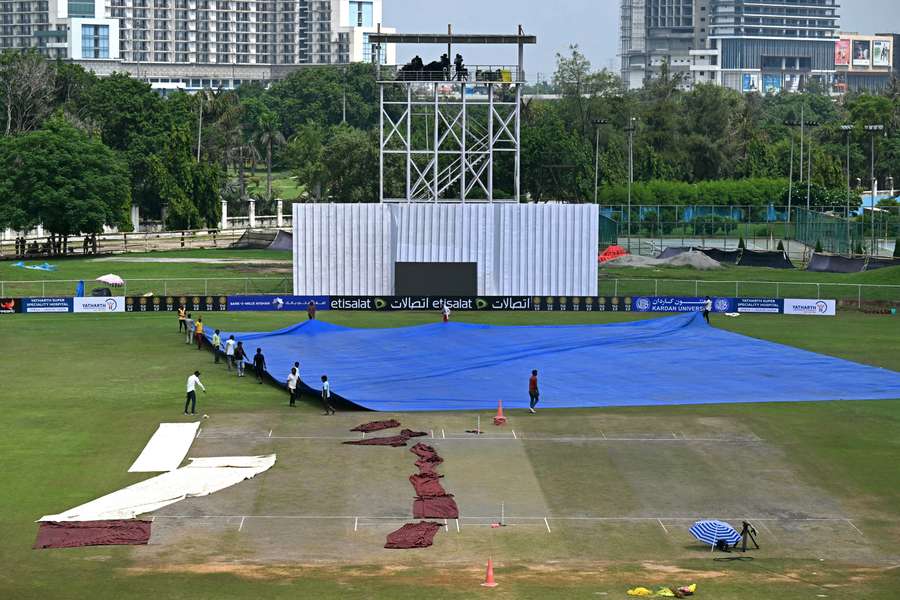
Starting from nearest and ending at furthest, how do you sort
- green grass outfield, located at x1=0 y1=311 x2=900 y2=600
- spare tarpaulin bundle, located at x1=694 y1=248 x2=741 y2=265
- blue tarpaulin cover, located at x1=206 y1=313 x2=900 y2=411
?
green grass outfield, located at x1=0 y1=311 x2=900 y2=600, blue tarpaulin cover, located at x1=206 y1=313 x2=900 y2=411, spare tarpaulin bundle, located at x1=694 y1=248 x2=741 y2=265

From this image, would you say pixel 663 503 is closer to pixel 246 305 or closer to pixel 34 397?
pixel 34 397

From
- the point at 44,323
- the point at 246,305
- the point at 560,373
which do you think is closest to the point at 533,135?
the point at 246,305

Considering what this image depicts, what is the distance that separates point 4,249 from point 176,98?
50629 millimetres

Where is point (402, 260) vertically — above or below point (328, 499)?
above

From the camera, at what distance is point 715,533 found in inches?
1212

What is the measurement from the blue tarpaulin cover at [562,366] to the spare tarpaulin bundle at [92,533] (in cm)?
1607

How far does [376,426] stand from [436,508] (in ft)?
34.4

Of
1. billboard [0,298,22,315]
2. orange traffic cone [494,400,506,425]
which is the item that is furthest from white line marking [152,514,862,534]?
billboard [0,298,22,315]

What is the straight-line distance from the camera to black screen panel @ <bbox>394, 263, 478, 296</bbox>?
268 ft

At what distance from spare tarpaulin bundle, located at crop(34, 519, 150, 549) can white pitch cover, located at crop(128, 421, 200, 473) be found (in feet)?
19.2

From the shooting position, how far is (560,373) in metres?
54.8

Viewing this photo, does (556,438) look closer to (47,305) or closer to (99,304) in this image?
(99,304)

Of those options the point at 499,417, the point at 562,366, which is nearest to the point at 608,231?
the point at 562,366

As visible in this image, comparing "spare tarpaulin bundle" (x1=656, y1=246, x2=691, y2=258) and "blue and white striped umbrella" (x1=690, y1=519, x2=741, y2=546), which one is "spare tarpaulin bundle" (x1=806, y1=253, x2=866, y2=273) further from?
"blue and white striped umbrella" (x1=690, y1=519, x2=741, y2=546)
